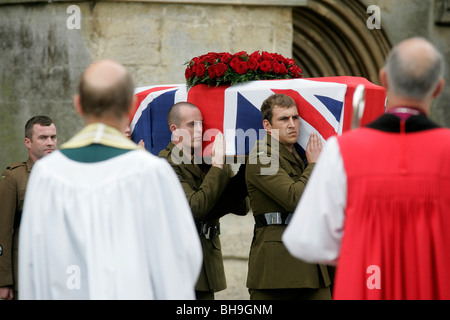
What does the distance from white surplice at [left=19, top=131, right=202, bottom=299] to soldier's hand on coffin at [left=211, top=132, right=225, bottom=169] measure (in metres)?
2.08

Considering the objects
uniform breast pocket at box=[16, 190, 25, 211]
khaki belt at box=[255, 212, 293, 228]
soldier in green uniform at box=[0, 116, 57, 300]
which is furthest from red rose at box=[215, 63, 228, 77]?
uniform breast pocket at box=[16, 190, 25, 211]

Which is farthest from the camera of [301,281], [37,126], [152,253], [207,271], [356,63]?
[356,63]

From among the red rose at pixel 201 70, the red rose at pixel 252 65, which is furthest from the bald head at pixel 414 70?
the red rose at pixel 201 70

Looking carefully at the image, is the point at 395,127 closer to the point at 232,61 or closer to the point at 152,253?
the point at 152,253

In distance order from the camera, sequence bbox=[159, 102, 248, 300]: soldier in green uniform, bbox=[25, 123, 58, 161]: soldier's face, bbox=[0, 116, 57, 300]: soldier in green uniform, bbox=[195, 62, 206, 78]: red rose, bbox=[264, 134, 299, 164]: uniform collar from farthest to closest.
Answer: bbox=[25, 123, 58, 161]: soldier's face, bbox=[0, 116, 57, 300]: soldier in green uniform, bbox=[195, 62, 206, 78]: red rose, bbox=[159, 102, 248, 300]: soldier in green uniform, bbox=[264, 134, 299, 164]: uniform collar

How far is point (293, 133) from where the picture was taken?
5180 mm

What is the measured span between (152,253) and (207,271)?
92.1 inches

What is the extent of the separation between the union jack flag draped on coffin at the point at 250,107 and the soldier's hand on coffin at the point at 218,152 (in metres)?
0.10

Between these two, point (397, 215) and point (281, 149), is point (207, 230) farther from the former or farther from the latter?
point (397, 215)

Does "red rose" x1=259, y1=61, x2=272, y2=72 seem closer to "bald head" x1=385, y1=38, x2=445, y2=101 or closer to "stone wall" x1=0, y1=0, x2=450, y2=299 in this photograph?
"bald head" x1=385, y1=38, x2=445, y2=101

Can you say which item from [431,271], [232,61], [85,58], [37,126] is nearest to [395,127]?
[431,271]

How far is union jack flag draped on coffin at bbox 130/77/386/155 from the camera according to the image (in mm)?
5141

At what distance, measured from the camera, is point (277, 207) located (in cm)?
512
